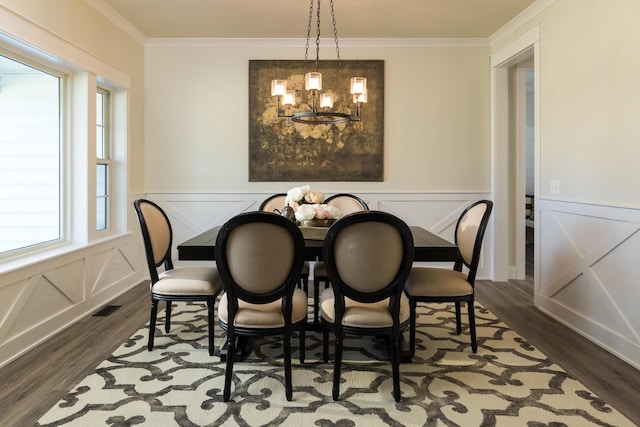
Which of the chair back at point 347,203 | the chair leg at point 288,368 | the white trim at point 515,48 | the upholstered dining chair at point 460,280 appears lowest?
the chair leg at point 288,368

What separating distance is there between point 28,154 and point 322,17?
2829 millimetres

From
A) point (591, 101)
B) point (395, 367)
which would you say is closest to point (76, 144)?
point (395, 367)

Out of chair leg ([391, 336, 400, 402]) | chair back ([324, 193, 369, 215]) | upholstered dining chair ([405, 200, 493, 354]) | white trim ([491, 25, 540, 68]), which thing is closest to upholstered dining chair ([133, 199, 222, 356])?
chair leg ([391, 336, 400, 402])

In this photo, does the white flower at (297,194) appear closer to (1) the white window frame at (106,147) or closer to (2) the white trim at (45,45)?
(2) the white trim at (45,45)

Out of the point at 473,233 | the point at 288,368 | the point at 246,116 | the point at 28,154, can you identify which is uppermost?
the point at 246,116

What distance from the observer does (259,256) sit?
2000 mm

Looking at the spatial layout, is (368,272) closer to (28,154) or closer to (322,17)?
(28,154)

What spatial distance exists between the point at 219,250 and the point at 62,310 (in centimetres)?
193

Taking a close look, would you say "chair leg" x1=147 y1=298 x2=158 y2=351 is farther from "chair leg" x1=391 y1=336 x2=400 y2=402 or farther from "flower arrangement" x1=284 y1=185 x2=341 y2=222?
"chair leg" x1=391 y1=336 x2=400 y2=402

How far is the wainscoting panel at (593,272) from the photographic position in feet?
8.57

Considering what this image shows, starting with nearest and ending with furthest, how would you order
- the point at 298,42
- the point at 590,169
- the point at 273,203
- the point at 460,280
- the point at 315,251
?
1. the point at 315,251
2. the point at 460,280
3. the point at 590,169
4. the point at 273,203
5. the point at 298,42

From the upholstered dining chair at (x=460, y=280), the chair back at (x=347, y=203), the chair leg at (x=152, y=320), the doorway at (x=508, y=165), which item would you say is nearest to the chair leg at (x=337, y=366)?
the upholstered dining chair at (x=460, y=280)

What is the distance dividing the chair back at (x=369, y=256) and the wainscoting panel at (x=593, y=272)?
5.46ft

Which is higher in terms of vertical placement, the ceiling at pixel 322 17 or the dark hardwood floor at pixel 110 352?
the ceiling at pixel 322 17
